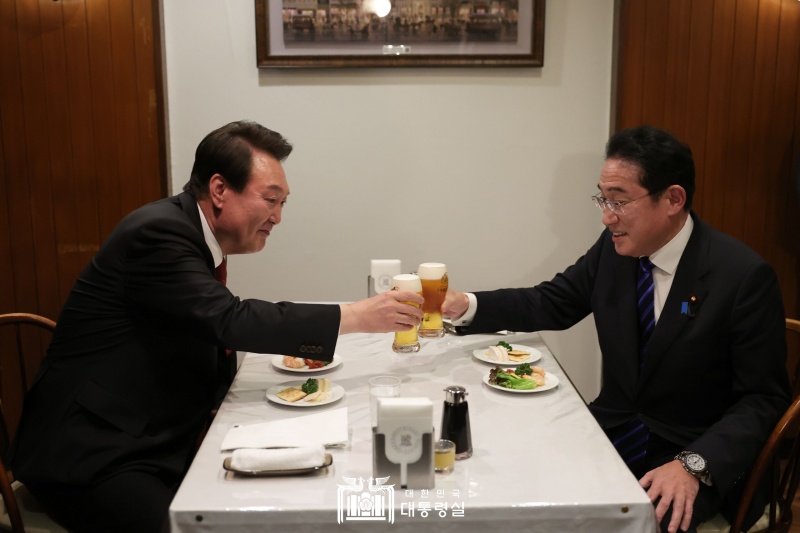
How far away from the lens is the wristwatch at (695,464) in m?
1.65

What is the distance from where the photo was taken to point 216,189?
2.05 metres

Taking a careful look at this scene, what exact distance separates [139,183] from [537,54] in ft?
6.02

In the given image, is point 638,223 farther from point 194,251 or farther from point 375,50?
point 375,50

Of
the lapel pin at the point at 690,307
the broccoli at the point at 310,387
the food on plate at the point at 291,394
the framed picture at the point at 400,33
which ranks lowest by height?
the food on plate at the point at 291,394

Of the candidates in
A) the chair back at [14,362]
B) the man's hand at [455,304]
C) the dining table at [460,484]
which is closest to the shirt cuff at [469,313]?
the man's hand at [455,304]

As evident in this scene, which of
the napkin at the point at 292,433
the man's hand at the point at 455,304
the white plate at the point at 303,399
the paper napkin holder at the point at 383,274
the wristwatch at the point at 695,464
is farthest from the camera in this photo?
the paper napkin holder at the point at 383,274

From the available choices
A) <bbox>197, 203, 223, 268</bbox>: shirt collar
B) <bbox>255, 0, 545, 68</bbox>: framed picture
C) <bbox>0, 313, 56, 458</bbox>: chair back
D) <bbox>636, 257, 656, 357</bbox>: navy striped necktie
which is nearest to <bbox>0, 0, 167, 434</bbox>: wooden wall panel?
<bbox>0, 313, 56, 458</bbox>: chair back

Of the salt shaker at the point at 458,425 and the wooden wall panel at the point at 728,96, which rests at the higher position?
the wooden wall panel at the point at 728,96

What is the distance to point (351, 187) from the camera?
348 cm

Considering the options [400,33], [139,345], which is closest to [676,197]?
[139,345]

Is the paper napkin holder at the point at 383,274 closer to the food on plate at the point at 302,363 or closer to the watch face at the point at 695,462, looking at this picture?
the food on plate at the point at 302,363

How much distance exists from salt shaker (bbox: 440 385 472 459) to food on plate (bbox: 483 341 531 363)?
2.13ft

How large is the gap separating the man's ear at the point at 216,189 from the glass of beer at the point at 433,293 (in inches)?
22.7

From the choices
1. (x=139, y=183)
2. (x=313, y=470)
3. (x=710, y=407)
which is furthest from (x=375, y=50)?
(x=313, y=470)
